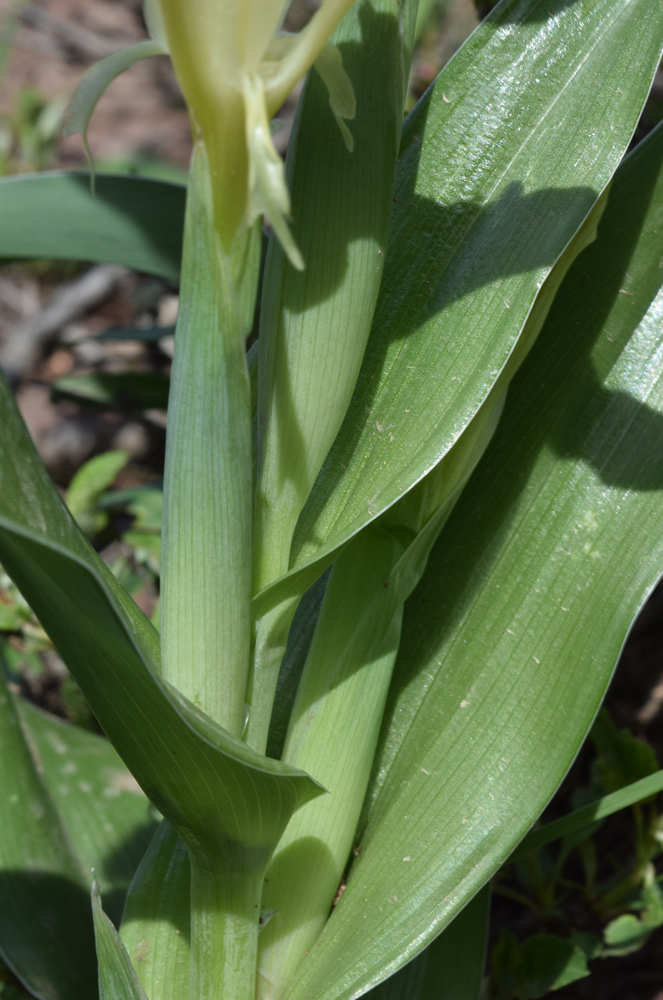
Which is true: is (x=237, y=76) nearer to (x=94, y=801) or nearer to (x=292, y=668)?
(x=292, y=668)

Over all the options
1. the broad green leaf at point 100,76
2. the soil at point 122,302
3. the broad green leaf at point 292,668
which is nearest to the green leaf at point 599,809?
the broad green leaf at point 292,668

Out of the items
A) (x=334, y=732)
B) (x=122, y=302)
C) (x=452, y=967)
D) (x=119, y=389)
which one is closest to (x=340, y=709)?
(x=334, y=732)

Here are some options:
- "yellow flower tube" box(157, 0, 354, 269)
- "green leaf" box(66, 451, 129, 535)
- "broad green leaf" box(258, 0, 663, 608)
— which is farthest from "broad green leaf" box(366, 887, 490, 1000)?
"green leaf" box(66, 451, 129, 535)

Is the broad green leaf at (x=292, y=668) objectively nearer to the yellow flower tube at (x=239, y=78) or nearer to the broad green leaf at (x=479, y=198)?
the broad green leaf at (x=479, y=198)

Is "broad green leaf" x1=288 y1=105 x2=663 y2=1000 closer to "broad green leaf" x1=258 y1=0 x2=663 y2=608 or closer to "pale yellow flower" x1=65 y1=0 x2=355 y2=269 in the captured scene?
"broad green leaf" x1=258 y1=0 x2=663 y2=608

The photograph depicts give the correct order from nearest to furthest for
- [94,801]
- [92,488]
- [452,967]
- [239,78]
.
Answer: [239,78] → [452,967] → [94,801] → [92,488]

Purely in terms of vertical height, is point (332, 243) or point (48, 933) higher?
point (332, 243)
